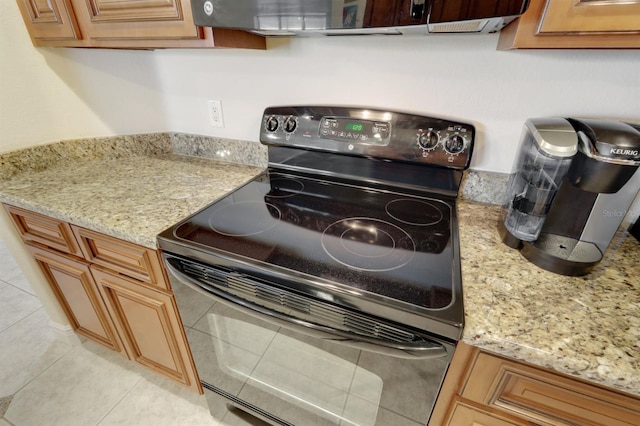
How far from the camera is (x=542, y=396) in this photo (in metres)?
0.57

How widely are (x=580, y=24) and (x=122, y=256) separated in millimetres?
1310

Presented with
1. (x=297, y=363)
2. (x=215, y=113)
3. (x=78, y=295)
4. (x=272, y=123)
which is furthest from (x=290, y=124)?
(x=78, y=295)

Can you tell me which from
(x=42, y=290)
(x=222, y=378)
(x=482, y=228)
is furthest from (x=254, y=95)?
(x=42, y=290)

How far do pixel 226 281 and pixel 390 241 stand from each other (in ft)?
1.51

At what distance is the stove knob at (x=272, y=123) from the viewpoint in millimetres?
1163

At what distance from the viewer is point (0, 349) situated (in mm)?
1538

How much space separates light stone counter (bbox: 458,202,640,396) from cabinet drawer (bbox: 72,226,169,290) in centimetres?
87

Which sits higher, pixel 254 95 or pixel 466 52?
pixel 466 52

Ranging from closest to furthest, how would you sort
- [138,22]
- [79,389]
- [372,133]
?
1. [138,22]
2. [372,133]
3. [79,389]

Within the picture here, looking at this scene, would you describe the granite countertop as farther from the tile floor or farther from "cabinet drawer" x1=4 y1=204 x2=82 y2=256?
the tile floor

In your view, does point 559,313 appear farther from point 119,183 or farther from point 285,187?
point 119,183

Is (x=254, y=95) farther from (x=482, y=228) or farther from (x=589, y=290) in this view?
(x=589, y=290)

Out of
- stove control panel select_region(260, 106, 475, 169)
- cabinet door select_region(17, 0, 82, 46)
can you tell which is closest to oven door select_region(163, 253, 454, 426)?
stove control panel select_region(260, 106, 475, 169)

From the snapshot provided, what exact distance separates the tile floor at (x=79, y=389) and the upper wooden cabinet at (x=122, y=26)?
1.39 metres
